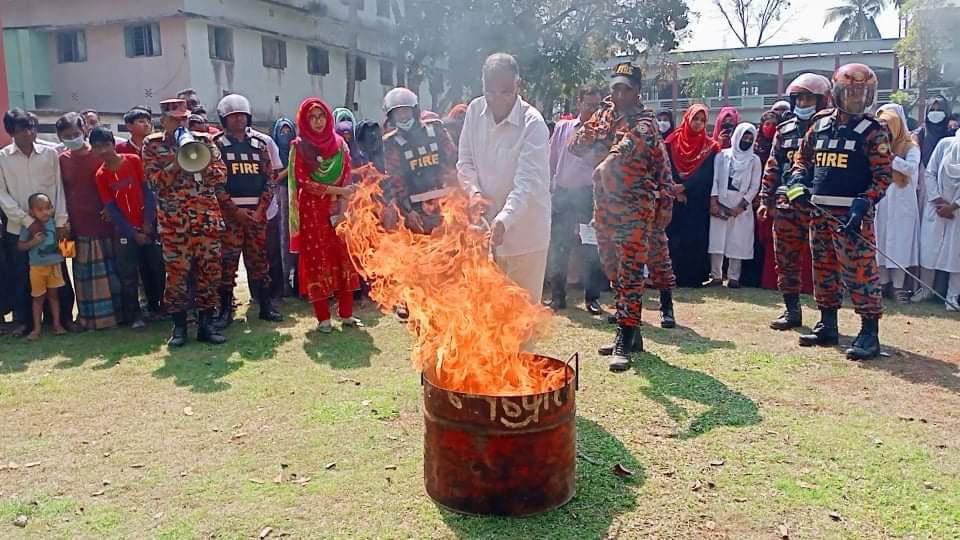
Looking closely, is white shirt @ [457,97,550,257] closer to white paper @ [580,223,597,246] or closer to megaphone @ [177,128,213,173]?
megaphone @ [177,128,213,173]

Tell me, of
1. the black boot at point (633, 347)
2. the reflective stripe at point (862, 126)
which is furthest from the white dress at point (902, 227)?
the black boot at point (633, 347)

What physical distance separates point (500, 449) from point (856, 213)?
3.84 metres

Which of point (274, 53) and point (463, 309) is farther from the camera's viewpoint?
point (274, 53)

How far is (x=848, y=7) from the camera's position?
176ft

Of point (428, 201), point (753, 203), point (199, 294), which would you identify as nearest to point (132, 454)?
point (199, 294)

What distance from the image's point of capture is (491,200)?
4613 mm

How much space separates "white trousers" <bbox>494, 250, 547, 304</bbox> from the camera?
15.2ft

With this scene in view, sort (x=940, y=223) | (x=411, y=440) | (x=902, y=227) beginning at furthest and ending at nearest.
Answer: (x=902, y=227)
(x=940, y=223)
(x=411, y=440)

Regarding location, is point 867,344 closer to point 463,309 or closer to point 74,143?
point 463,309

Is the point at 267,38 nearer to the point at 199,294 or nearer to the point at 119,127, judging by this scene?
the point at 119,127

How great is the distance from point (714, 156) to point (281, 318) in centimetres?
538

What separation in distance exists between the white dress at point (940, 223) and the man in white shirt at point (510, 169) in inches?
213

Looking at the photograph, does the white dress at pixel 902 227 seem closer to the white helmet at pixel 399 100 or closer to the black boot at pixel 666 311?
the black boot at pixel 666 311

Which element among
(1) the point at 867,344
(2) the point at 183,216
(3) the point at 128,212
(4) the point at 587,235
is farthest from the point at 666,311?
(3) the point at 128,212
